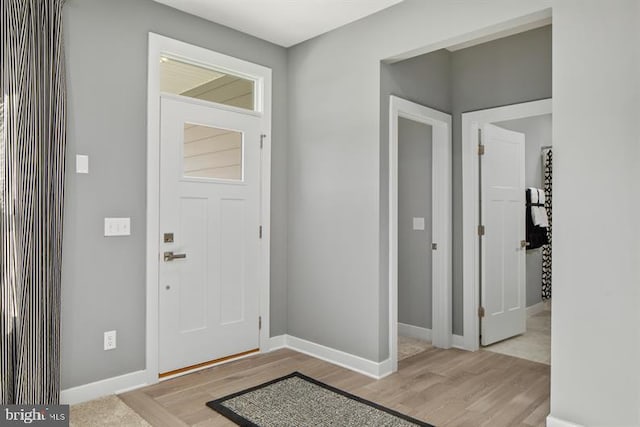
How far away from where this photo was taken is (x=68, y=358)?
9.13ft

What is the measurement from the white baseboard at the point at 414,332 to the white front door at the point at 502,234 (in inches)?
21.0

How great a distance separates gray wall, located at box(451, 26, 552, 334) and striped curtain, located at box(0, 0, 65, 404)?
3.16 m

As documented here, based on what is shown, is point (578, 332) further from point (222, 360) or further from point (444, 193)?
point (222, 360)

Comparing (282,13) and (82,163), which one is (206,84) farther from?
(82,163)

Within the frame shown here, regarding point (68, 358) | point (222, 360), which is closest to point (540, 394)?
point (222, 360)

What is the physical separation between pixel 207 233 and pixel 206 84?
3.90ft

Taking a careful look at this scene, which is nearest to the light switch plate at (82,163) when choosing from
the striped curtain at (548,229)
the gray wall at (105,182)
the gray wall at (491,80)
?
the gray wall at (105,182)

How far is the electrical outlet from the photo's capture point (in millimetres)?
2941

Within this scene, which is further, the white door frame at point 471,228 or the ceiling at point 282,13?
the white door frame at point 471,228

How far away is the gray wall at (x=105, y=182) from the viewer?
2.80 m

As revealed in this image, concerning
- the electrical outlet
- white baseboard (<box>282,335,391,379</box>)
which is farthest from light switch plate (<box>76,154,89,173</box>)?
white baseboard (<box>282,335,391,379</box>)

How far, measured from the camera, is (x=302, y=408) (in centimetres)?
276

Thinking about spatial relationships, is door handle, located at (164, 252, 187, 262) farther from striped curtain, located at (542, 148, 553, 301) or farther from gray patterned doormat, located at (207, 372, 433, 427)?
striped curtain, located at (542, 148, 553, 301)

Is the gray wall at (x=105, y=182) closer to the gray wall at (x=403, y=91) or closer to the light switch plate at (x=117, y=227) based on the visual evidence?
the light switch plate at (x=117, y=227)
